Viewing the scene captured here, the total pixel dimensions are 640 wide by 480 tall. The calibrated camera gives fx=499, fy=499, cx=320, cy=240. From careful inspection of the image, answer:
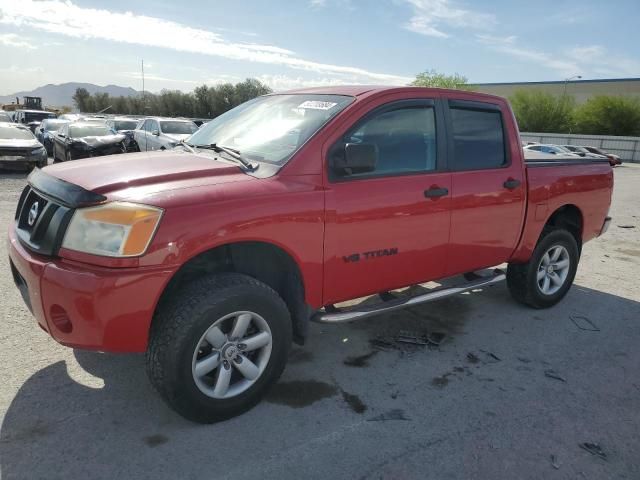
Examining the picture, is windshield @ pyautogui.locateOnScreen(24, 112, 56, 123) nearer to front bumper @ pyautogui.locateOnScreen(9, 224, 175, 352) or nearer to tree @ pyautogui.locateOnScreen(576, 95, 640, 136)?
front bumper @ pyautogui.locateOnScreen(9, 224, 175, 352)

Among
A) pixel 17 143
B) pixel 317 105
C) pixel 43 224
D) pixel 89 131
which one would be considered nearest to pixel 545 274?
pixel 317 105

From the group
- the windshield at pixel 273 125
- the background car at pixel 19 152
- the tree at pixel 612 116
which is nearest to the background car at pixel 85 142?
the background car at pixel 19 152

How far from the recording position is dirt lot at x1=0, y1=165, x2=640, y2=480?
8.52 feet

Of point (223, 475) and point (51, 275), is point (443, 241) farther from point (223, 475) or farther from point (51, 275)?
point (51, 275)

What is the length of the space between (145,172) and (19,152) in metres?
12.8

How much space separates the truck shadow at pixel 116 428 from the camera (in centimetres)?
253

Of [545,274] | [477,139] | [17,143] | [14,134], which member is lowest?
[545,274]

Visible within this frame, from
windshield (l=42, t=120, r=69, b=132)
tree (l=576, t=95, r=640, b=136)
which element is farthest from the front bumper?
tree (l=576, t=95, r=640, b=136)

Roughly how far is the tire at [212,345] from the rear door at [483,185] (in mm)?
1663

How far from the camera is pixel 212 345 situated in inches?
112

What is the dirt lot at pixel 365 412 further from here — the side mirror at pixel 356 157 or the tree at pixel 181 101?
the tree at pixel 181 101

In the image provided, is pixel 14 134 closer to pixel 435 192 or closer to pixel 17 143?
pixel 17 143

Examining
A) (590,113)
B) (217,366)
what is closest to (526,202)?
(217,366)

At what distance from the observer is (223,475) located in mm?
→ 2496
